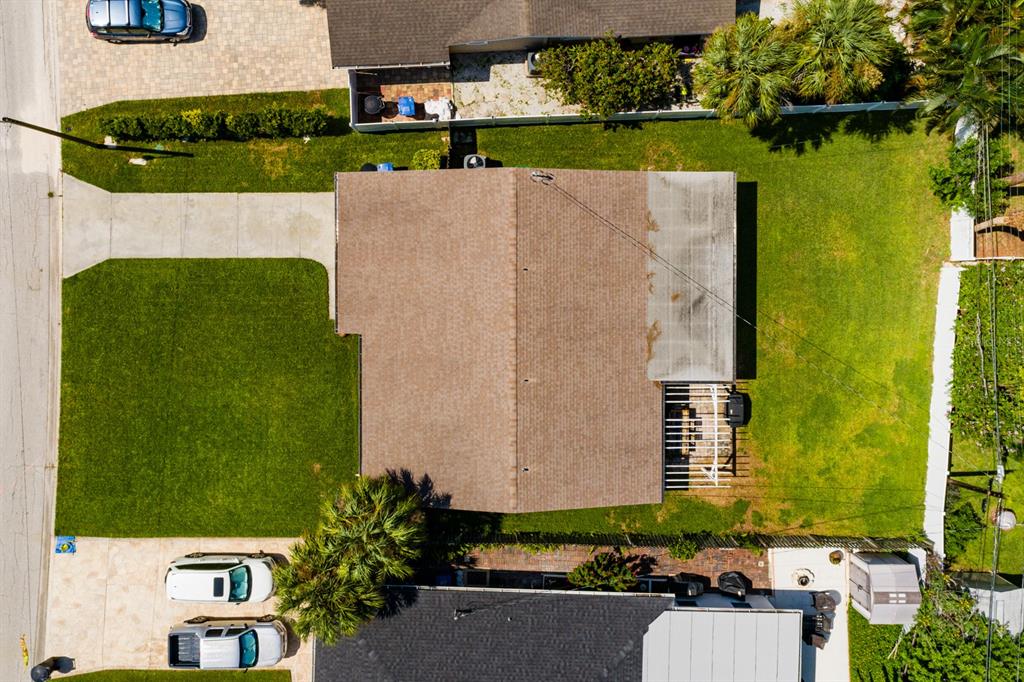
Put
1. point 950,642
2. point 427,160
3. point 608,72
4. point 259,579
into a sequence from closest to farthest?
point 608,72
point 950,642
point 427,160
point 259,579

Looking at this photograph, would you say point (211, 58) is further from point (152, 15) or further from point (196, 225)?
point (196, 225)

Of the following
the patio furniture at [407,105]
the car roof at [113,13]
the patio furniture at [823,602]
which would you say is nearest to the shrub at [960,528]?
the patio furniture at [823,602]

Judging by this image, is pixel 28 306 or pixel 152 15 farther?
pixel 28 306

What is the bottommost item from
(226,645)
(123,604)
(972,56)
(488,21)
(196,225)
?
(226,645)

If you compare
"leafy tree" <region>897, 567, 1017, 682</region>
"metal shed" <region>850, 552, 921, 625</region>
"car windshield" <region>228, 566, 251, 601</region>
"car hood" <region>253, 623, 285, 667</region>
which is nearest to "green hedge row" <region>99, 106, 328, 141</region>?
"car windshield" <region>228, 566, 251, 601</region>

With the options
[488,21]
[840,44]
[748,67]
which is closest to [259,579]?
[488,21]

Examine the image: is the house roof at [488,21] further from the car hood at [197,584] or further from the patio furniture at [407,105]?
the car hood at [197,584]
